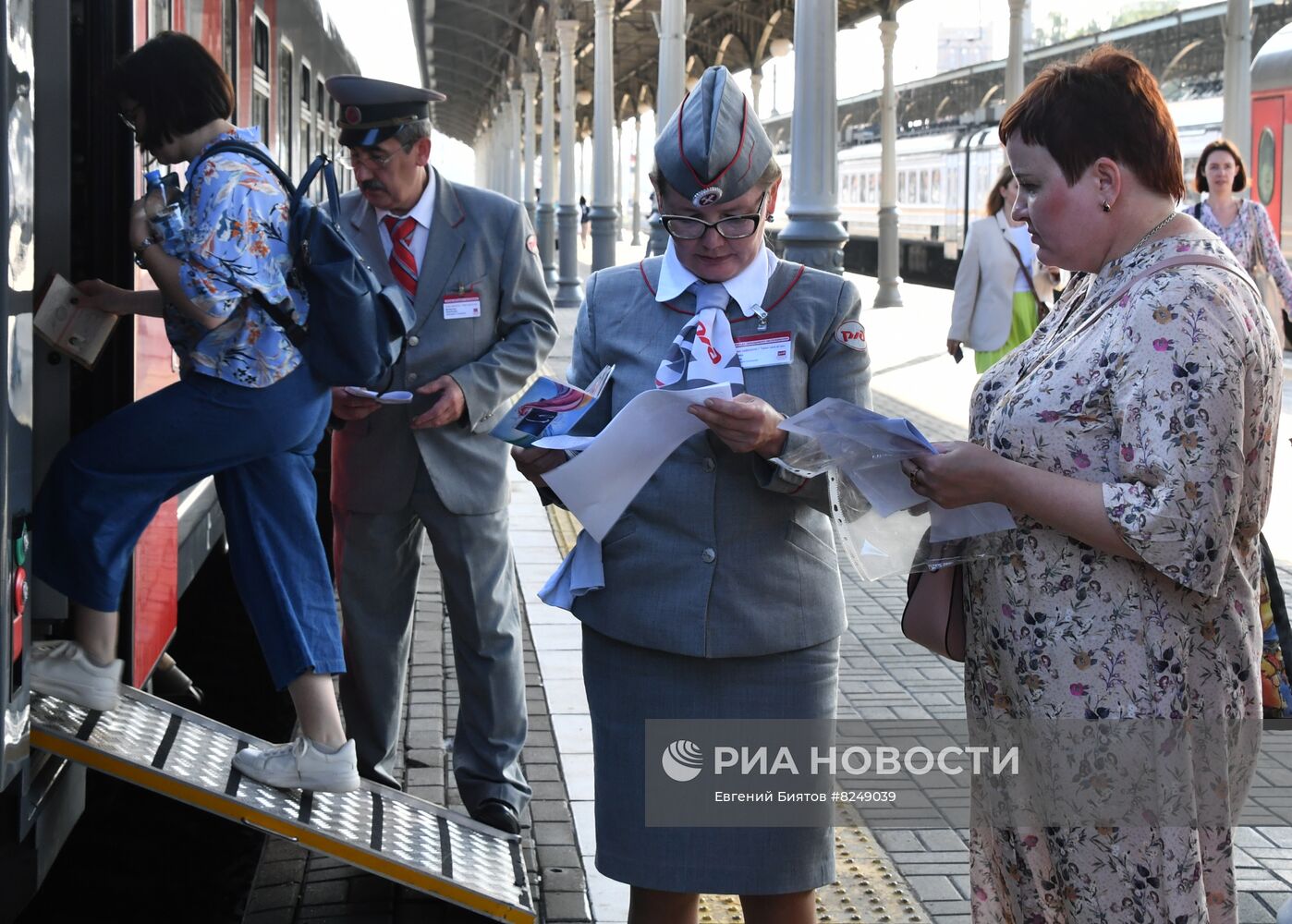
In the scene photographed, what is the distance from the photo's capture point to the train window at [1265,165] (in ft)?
57.5

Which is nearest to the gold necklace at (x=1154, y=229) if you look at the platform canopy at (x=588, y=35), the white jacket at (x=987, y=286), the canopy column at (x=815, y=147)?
the white jacket at (x=987, y=286)

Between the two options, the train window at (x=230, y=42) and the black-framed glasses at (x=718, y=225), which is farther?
the train window at (x=230, y=42)

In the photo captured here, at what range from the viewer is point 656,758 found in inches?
109

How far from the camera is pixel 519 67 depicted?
37.1 m

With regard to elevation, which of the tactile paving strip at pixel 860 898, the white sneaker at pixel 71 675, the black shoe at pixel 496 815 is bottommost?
the tactile paving strip at pixel 860 898

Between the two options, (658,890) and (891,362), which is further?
(891,362)

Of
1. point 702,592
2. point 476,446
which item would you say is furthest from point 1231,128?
point 702,592

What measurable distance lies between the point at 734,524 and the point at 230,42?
3.88 m

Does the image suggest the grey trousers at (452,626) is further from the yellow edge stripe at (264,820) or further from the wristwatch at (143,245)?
the wristwatch at (143,245)

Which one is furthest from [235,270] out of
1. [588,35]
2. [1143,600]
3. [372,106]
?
[588,35]

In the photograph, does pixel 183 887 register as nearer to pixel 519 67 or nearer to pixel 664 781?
pixel 664 781

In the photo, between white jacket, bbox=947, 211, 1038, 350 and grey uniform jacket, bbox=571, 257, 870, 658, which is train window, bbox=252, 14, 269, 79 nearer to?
white jacket, bbox=947, 211, 1038, 350

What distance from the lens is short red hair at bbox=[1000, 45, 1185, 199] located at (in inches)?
89.0

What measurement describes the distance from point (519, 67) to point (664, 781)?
118ft
